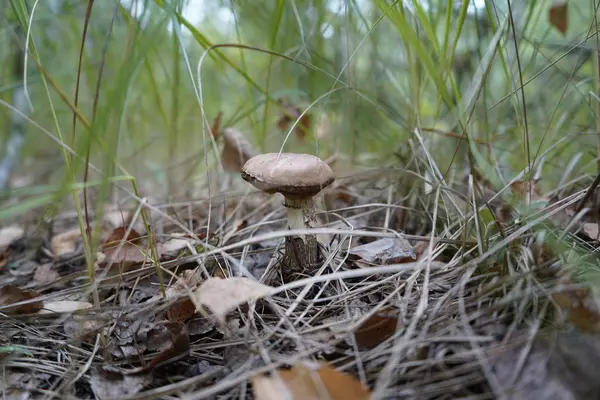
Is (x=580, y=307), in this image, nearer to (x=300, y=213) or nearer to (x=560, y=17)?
(x=300, y=213)

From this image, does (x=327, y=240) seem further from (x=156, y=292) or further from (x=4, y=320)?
(x=4, y=320)

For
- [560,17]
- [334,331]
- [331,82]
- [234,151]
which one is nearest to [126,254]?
[234,151]

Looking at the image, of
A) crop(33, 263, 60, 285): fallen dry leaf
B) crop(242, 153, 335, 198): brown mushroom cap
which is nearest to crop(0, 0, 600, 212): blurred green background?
crop(242, 153, 335, 198): brown mushroom cap

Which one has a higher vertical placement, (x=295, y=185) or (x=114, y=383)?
(x=295, y=185)

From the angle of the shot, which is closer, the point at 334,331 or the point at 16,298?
the point at 334,331

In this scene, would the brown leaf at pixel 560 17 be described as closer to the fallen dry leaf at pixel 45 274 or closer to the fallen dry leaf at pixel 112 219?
the fallen dry leaf at pixel 112 219
